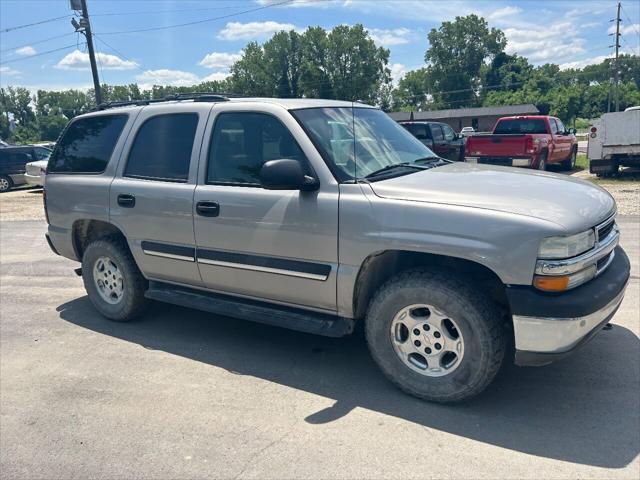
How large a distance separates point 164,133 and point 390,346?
8.66ft

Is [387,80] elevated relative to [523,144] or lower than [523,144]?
elevated

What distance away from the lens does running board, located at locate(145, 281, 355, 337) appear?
374cm

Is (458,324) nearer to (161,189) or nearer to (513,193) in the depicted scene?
(513,193)

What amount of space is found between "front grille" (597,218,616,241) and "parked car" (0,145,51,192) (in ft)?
69.4

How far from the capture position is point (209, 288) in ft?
14.5

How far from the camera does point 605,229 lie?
343 centimetres

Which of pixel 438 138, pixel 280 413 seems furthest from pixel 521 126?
pixel 280 413

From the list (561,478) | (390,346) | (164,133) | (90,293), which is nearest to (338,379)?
(390,346)

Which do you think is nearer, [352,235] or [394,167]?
[352,235]

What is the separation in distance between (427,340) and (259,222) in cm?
144

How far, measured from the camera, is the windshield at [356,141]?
3.76 m

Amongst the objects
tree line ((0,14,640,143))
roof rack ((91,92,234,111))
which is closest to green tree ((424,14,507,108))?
tree line ((0,14,640,143))

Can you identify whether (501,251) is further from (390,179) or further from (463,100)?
(463,100)

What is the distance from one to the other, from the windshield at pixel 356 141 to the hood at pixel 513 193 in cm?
26
